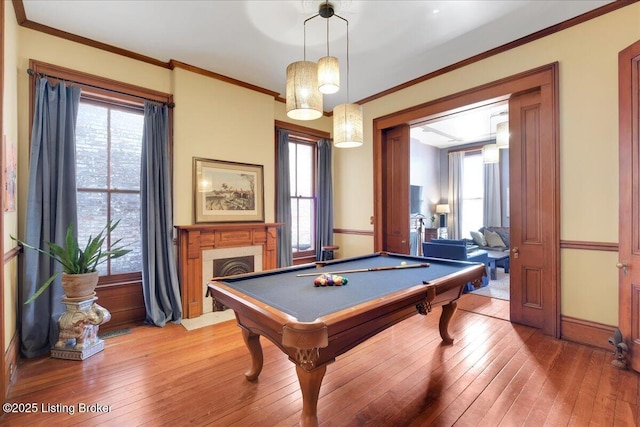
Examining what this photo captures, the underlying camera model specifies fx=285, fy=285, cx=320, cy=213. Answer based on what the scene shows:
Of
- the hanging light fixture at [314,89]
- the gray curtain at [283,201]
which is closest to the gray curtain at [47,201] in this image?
the hanging light fixture at [314,89]

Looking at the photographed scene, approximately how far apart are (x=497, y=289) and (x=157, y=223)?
5.23 m

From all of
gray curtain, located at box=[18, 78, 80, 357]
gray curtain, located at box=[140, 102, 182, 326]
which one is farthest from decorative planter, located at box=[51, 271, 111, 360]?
gray curtain, located at box=[140, 102, 182, 326]

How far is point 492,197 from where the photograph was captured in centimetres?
A: 719

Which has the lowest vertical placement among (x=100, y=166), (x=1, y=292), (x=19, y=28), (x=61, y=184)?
→ (x=1, y=292)

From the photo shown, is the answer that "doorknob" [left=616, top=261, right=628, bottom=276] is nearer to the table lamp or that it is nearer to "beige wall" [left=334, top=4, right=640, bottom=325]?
"beige wall" [left=334, top=4, right=640, bottom=325]

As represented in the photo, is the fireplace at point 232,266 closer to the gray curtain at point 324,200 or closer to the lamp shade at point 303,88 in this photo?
the gray curtain at point 324,200

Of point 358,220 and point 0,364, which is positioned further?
point 358,220

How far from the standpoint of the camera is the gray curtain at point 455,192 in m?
7.92

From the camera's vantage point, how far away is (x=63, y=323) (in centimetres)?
260

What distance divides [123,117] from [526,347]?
5.02m

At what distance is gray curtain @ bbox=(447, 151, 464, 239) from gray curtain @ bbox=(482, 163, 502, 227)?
2.21 feet

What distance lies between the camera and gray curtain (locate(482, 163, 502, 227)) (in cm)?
711

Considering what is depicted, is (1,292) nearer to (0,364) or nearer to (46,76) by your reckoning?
(0,364)

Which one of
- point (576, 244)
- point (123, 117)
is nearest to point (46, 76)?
point (123, 117)
